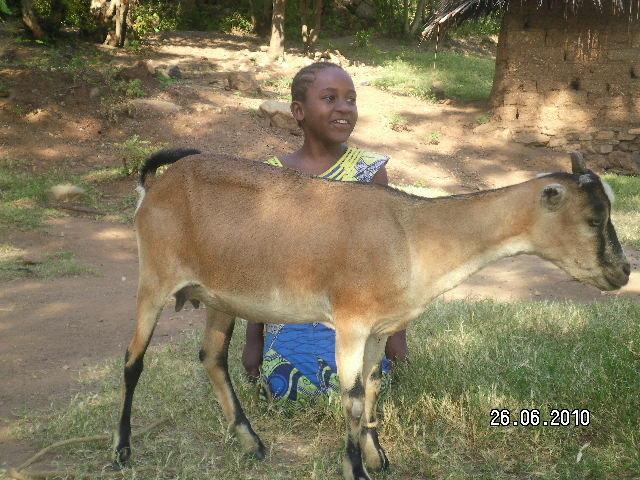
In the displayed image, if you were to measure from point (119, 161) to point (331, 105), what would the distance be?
7525mm

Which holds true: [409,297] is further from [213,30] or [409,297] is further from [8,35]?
[213,30]

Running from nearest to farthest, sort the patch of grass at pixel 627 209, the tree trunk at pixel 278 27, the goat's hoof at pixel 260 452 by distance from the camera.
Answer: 1. the goat's hoof at pixel 260 452
2. the patch of grass at pixel 627 209
3. the tree trunk at pixel 278 27

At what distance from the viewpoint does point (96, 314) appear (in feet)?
18.7

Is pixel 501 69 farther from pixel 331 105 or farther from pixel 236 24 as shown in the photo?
pixel 236 24

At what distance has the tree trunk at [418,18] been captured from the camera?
22516mm

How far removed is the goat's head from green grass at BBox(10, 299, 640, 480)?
3.15 ft

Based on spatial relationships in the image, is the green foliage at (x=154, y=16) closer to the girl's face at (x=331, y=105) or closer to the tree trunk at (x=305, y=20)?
the tree trunk at (x=305, y=20)

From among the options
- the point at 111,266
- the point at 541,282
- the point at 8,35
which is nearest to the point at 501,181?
the point at 541,282

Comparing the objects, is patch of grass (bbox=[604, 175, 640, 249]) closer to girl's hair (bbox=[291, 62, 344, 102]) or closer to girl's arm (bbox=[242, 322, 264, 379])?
girl's arm (bbox=[242, 322, 264, 379])

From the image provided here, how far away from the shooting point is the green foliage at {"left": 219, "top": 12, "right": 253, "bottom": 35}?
2267cm

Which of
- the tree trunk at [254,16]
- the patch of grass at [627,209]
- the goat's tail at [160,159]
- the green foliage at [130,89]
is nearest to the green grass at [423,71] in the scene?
the tree trunk at [254,16]

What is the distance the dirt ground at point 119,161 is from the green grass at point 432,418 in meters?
0.51

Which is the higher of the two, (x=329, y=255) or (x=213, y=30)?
(x=213, y=30)

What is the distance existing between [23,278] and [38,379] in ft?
7.39
